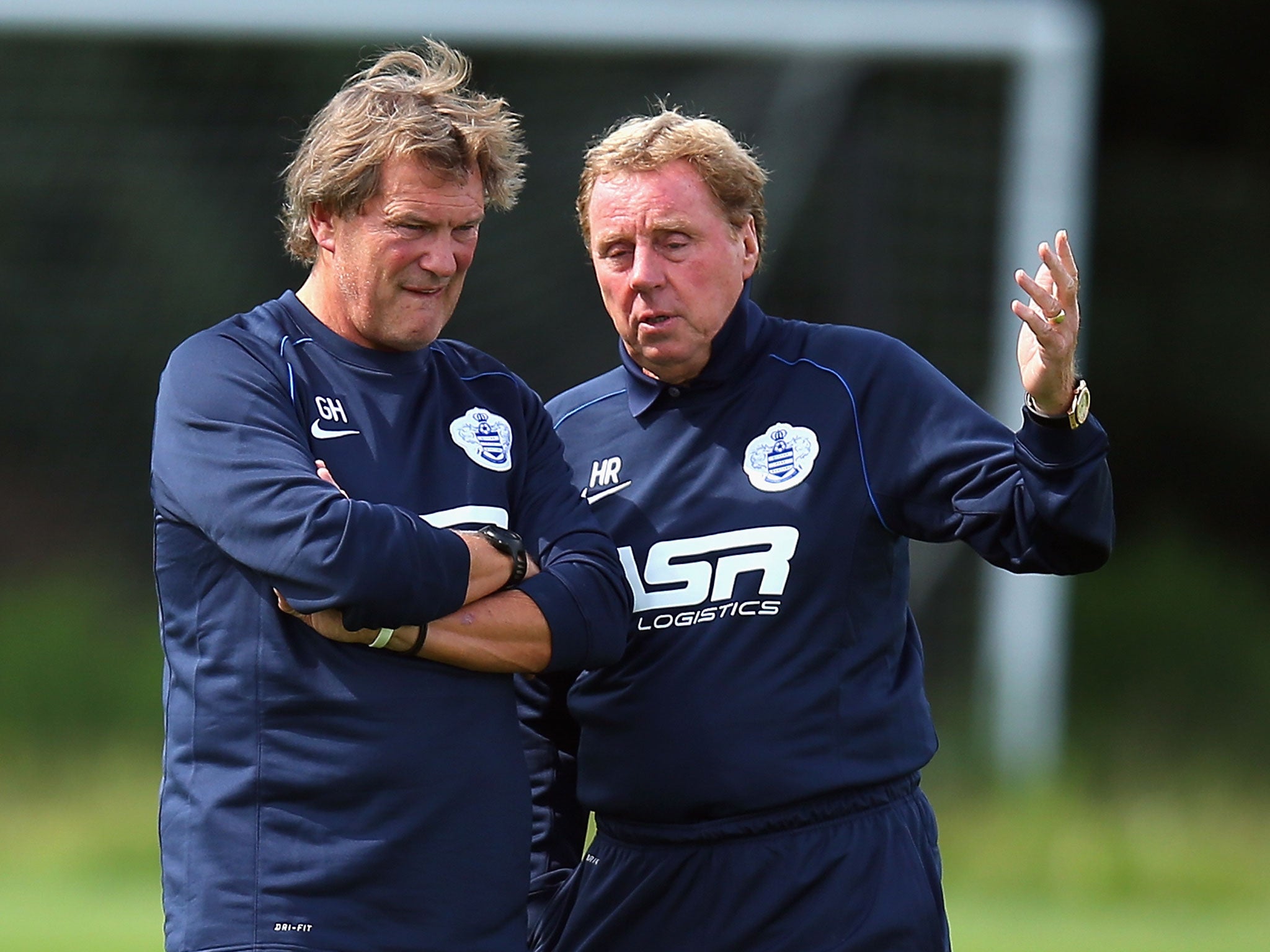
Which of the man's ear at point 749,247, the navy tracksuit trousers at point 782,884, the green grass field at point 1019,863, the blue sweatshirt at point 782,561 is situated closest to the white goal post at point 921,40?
the green grass field at point 1019,863

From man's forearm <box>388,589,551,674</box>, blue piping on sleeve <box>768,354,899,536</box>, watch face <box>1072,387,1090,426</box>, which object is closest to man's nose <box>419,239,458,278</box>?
man's forearm <box>388,589,551,674</box>

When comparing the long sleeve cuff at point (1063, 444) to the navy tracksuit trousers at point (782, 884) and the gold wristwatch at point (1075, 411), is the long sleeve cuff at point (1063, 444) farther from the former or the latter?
the navy tracksuit trousers at point (782, 884)

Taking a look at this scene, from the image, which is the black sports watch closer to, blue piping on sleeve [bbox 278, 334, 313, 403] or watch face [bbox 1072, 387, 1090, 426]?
blue piping on sleeve [bbox 278, 334, 313, 403]

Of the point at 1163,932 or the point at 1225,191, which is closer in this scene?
the point at 1163,932

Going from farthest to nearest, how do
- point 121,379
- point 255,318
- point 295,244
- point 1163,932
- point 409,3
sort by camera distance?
point 121,379 → point 409,3 → point 1163,932 → point 295,244 → point 255,318

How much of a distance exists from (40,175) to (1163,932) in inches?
263

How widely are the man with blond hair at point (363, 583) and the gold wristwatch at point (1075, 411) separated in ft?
2.45

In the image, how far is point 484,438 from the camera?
2.87m

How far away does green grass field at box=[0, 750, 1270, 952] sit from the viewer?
6688 millimetres

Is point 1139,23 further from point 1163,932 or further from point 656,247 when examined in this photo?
point 656,247

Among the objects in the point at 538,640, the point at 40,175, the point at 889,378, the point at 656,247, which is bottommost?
the point at 538,640

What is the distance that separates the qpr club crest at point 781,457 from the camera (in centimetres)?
314

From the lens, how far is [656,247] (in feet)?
10.4

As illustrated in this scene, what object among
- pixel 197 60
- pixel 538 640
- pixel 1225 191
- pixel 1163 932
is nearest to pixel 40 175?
pixel 197 60
